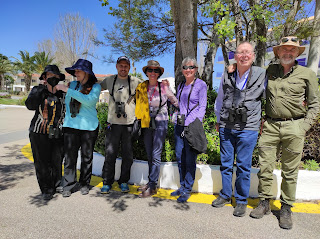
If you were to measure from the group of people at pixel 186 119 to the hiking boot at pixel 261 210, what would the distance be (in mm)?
12

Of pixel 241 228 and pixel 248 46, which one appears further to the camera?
pixel 248 46

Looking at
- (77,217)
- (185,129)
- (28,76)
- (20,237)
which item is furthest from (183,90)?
(28,76)

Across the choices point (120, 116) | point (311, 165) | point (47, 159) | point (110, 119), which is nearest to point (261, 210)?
point (311, 165)

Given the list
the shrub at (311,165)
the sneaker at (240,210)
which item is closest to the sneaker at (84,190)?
the sneaker at (240,210)

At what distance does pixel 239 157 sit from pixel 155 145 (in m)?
1.19

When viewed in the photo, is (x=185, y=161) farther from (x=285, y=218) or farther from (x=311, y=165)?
(x=311, y=165)

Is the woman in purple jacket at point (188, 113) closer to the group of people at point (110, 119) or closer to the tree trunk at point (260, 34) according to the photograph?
the group of people at point (110, 119)

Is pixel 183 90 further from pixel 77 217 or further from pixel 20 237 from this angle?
pixel 20 237

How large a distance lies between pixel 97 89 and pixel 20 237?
201cm

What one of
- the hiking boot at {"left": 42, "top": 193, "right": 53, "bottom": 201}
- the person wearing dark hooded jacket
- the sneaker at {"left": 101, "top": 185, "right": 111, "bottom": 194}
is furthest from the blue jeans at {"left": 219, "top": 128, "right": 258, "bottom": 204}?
the hiking boot at {"left": 42, "top": 193, "right": 53, "bottom": 201}

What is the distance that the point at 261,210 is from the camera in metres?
3.02

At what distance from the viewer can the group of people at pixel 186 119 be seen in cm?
289

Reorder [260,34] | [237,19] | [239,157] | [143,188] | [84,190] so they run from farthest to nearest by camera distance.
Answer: [237,19], [260,34], [143,188], [84,190], [239,157]

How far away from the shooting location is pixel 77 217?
288 cm
